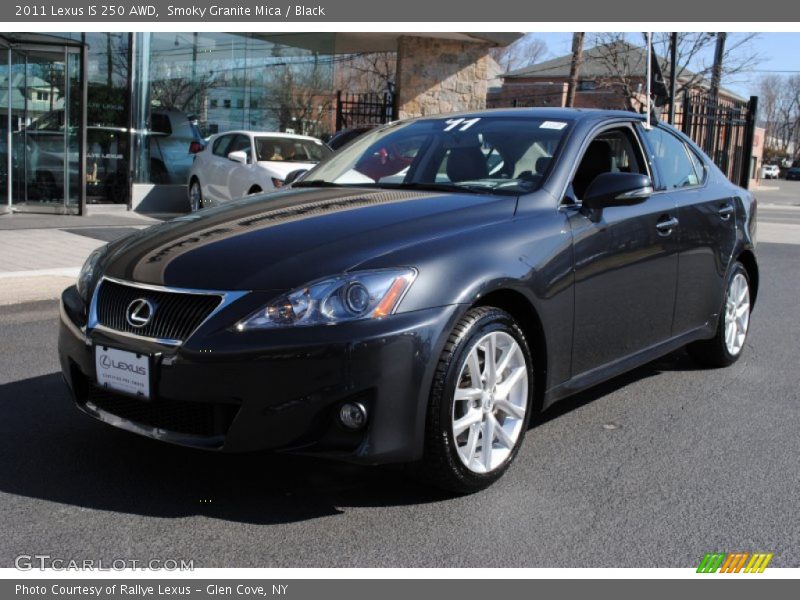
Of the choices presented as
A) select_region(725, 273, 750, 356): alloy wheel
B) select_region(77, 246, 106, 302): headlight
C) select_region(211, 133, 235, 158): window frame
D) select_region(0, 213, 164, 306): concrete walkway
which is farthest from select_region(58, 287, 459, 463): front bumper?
select_region(211, 133, 235, 158): window frame

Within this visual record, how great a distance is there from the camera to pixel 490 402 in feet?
12.4

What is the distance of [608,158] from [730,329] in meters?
1.72

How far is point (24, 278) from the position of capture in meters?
8.53

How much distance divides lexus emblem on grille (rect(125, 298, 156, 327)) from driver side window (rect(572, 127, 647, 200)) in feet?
7.32

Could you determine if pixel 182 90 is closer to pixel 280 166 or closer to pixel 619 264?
pixel 280 166

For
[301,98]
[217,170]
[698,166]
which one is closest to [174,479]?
[698,166]

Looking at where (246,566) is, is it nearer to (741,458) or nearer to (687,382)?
(741,458)

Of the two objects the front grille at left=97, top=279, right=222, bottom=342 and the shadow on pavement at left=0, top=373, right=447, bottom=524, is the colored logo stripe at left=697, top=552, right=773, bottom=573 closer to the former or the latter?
the shadow on pavement at left=0, top=373, right=447, bottom=524

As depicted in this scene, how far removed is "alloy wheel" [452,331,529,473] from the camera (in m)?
3.63

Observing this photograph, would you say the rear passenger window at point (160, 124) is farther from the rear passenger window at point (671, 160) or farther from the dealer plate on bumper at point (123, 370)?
the dealer plate on bumper at point (123, 370)

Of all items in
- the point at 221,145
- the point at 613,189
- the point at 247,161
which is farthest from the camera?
the point at 221,145

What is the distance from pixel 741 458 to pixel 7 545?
10.4 feet

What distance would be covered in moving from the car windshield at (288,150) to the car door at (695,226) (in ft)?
28.8

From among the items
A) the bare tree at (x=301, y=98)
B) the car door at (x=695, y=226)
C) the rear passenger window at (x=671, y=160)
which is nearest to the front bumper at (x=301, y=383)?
the car door at (x=695, y=226)
